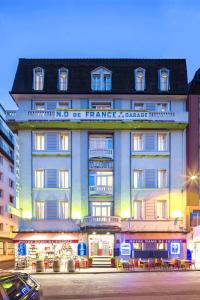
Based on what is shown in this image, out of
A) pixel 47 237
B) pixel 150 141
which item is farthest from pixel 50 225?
pixel 150 141

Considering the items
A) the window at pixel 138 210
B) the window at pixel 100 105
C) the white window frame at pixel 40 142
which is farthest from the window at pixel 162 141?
the white window frame at pixel 40 142

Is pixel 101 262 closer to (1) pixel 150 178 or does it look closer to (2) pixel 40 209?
(2) pixel 40 209

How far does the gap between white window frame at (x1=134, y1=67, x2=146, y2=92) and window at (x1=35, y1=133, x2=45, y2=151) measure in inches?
400

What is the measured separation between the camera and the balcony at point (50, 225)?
42.7m

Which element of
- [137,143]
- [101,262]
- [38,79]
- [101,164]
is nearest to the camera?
[101,262]

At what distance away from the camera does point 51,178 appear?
43812 mm

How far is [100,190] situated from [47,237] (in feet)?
20.8

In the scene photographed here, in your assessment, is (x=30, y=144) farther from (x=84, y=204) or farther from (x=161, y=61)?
(x=161, y=61)

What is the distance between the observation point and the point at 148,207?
144 feet

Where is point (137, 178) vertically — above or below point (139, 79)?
below

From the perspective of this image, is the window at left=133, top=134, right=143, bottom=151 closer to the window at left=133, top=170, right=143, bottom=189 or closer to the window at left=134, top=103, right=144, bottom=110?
the window at left=133, top=170, right=143, bottom=189

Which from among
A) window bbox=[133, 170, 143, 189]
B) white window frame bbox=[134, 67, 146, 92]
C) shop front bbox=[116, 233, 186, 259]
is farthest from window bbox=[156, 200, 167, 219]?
white window frame bbox=[134, 67, 146, 92]

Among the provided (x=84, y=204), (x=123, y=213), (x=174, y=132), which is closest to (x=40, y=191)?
(x=84, y=204)

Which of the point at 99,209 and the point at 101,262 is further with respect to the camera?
the point at 99,209
